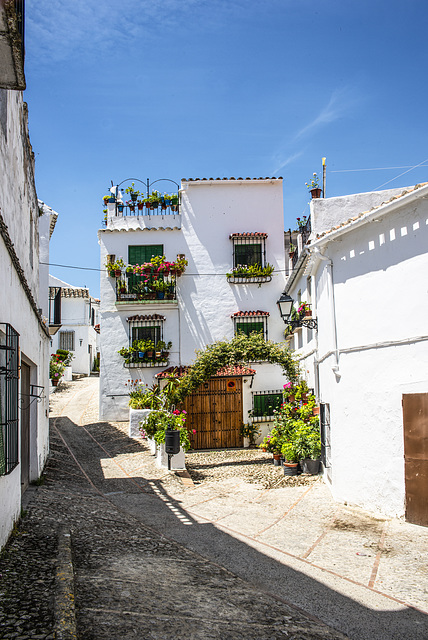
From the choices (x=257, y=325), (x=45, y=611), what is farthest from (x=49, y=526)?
(x=257, y=325)

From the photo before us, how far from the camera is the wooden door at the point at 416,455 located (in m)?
7.83

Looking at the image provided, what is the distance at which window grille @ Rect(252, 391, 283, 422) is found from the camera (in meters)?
17.8

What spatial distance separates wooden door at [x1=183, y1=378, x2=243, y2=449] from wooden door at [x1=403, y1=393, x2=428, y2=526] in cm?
951

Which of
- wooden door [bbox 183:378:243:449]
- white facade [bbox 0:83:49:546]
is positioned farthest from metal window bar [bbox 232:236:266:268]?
white facade [bbox 0:83:49:546]

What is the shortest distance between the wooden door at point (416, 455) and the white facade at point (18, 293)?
5729 mm

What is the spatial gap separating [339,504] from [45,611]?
263 inches

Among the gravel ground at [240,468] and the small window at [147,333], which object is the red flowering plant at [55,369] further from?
the gravel ground at [240,468]

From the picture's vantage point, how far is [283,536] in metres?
7.86

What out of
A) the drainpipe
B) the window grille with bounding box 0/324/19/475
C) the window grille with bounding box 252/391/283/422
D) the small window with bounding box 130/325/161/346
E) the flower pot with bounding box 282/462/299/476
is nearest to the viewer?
the window grille with bounding box 0/324/19/475

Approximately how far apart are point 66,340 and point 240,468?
24586 mm

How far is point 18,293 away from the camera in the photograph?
279 inches

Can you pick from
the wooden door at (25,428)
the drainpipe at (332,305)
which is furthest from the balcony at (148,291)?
the wooden door at (25,428)

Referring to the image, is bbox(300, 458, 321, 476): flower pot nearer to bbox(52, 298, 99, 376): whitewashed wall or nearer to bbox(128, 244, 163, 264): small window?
bbox(128, 244, 163, 264): small window

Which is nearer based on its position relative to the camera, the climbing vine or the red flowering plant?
the climbing vine
